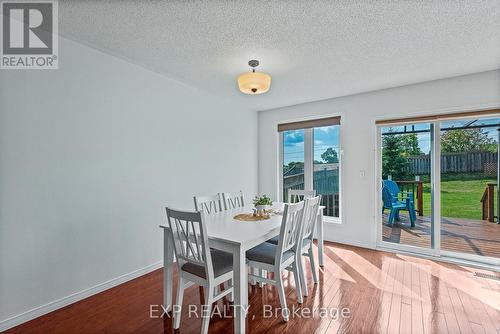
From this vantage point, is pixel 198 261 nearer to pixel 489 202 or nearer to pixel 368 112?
pixel 368 112

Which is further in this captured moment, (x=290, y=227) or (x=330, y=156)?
(x=330, y=156)

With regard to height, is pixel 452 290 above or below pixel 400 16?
below

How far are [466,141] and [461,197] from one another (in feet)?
2.40

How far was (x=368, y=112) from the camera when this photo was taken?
3.75 m

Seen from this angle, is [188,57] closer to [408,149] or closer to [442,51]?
[442,51]

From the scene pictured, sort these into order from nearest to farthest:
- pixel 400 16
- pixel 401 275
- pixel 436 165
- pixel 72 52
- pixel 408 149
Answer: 1. pixel 400 16
2. pixel 72 52
3. pixel 401 275
4. pixel 436 165
5. pixel 408 149

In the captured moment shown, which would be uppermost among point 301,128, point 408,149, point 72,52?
point 72,52

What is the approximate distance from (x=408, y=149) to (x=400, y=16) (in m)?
2.18

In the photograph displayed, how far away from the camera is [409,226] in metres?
3.67

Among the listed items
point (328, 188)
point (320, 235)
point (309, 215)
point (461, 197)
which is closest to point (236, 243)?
point (309, 215)

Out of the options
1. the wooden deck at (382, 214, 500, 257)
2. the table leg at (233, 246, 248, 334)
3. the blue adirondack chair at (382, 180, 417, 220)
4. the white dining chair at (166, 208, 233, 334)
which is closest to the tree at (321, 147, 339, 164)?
the blue adirondack chair at (382, 180, 417, 220)

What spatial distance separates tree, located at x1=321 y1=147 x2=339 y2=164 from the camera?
421cm

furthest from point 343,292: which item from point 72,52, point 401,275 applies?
point 72,52

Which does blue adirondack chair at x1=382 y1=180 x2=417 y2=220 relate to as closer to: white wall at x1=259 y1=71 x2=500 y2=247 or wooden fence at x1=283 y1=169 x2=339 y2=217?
white wall at x1=259 y1=71 x2=500 y2=247
